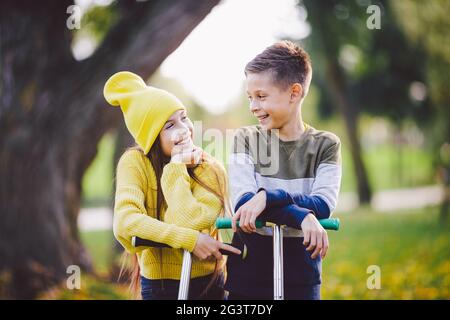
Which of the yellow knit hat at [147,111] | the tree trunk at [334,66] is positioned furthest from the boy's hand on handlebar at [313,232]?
the tree trunk at [334,66]

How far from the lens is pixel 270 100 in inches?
95.0

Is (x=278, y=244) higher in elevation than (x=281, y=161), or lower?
lower

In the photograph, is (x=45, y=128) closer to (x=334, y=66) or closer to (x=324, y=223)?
(x=324, y=223)

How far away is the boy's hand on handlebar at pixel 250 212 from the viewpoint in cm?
212

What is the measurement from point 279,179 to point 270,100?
0.35m

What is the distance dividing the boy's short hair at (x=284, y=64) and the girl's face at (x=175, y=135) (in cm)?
38

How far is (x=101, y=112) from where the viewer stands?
3947 mm

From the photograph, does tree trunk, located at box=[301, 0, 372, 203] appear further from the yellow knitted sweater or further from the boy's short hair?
the yellow knitted sweater

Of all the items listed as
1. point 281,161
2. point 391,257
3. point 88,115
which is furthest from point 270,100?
point 391,257

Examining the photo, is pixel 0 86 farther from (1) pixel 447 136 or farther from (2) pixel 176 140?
(1) pixel 447 136

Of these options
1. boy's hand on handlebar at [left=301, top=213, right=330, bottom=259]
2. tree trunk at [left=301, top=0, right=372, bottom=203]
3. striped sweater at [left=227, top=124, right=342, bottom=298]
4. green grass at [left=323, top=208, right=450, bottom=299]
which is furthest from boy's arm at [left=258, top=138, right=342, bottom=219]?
tree trunk at [left=301, top=0, right=372, bottom=203]

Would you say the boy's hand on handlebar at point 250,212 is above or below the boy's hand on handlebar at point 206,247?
above

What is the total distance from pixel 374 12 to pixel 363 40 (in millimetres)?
4395

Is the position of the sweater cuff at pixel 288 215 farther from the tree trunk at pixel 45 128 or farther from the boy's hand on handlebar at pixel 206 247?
the tree trunk at pixel 45 128
